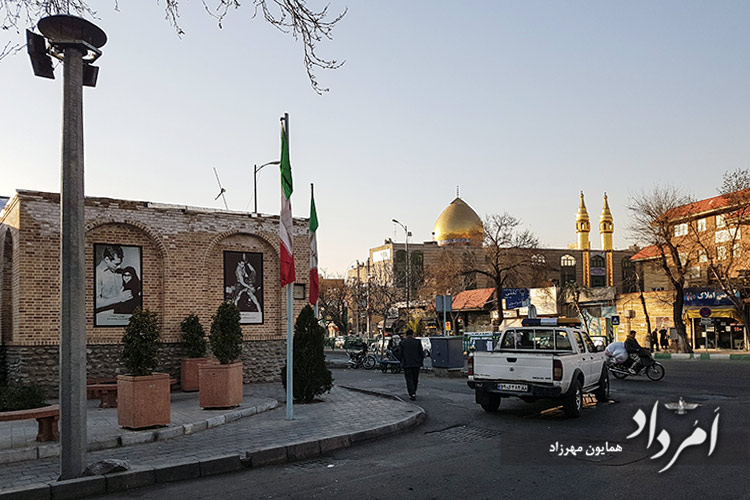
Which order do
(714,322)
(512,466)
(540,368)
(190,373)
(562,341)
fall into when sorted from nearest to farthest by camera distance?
(512,466) < (540,368) < (562,341) < (190,373) < (714,322)

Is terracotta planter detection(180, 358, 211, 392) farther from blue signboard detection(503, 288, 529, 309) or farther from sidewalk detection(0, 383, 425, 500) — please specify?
blue signboard detection(503, 288, 529, 309)

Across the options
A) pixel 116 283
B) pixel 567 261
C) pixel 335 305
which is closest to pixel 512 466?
pixel 116 283

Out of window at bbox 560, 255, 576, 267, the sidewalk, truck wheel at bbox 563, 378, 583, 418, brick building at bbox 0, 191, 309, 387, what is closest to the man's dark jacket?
the sidewalk

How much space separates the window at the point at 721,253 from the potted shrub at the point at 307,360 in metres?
30.5

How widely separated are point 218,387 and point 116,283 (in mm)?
6429

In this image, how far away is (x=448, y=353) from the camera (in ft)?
76.3

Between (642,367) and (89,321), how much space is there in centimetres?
1527

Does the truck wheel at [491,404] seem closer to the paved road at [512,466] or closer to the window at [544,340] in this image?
the paved road at [512,466]

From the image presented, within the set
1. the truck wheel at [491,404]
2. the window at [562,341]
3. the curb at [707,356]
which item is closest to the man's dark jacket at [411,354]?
the truck wheel at [491,404]

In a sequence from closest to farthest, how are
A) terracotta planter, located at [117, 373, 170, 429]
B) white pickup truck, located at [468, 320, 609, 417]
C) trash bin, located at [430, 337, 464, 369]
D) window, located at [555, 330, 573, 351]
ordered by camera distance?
terracotta planter, located at [117, 373, 170, 429]
white pickup truck, located at [468, 320, 609, 417]
window, located at [555, 330, 573, 351]
trash bin, located at [430, 337, 464, 369]

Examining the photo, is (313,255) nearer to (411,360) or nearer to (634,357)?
(411,360)

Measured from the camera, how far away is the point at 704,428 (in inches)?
415

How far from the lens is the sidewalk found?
740 centimetres

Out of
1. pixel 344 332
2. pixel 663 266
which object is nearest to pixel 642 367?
pixel 663 266
